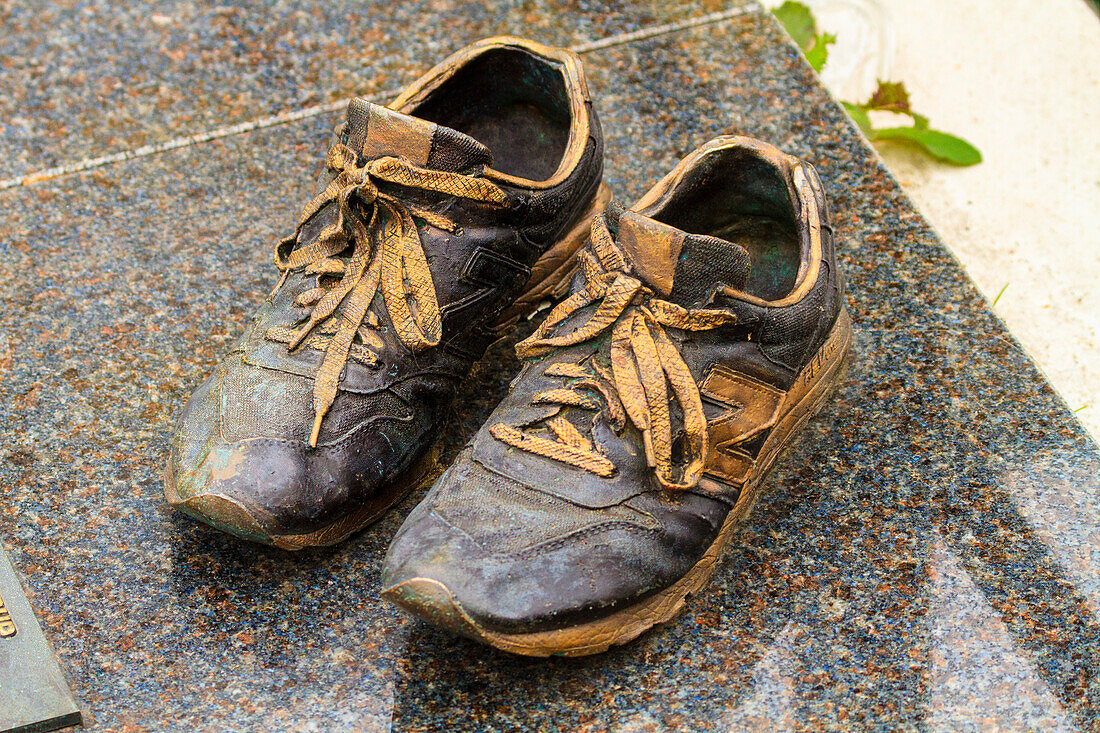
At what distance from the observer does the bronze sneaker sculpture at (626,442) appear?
1548mm

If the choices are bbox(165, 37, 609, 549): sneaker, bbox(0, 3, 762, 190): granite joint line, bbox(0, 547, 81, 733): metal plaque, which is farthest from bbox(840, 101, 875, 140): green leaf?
bbox(0, 547, 81, 733): metal plaque

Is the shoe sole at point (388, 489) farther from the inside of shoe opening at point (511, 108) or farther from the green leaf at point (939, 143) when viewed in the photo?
the green leaf at point (939, 143)

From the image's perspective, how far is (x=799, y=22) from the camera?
3.21 m

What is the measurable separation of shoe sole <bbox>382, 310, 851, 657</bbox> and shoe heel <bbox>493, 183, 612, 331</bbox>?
19.9 inches

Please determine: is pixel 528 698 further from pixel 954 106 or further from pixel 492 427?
pixel 954 106

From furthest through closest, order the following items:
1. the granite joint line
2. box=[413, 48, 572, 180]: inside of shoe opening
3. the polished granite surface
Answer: the granite joint line < box=[413, 48, 572, 180]: inside of shoe opening < the polished granite surface

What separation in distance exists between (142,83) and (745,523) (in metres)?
2.01

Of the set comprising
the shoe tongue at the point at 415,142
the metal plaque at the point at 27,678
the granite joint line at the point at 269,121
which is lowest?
the metal plaque at the point at 27,678

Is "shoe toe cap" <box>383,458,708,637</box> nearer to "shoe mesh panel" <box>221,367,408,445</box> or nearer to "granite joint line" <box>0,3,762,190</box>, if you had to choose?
"shoe mesh panel" <box>221,367,408,445</box>

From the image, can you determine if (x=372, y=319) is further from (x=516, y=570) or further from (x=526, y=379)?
(x=516, y=570)

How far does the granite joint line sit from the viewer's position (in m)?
2.64

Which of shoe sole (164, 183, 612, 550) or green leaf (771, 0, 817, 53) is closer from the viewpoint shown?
shoe sole (164, 183, 612, 550)

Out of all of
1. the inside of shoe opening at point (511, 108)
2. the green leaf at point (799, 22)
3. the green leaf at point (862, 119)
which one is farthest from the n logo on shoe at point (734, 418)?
the green leaf at point (799, 22)

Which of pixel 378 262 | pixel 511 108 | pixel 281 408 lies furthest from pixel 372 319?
pixel 511 108
